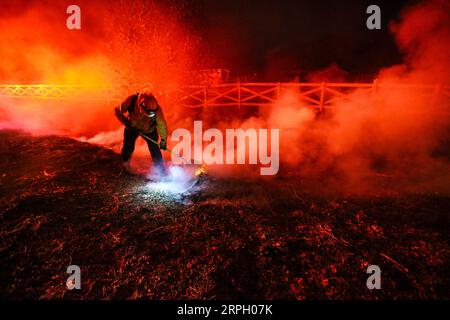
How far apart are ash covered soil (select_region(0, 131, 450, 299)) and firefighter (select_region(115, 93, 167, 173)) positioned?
787mm

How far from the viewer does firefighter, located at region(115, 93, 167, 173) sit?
526cm

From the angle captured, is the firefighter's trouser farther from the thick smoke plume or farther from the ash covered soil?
the thick smoke plume

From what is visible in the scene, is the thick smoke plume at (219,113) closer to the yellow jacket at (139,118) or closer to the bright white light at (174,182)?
the bright white light at (174,182)

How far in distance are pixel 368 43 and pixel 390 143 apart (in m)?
22.8

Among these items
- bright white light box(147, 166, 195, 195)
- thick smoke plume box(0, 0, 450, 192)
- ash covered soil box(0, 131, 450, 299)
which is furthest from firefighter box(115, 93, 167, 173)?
thick smoke plume box(0, 0, 450, 192)

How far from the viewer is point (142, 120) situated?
5.44 metres

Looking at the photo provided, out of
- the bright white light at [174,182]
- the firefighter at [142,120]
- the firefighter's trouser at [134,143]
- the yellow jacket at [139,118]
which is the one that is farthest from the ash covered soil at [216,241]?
the yellow jacket at [139,118]

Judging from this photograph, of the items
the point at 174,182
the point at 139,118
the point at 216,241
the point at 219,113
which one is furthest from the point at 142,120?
the point at 219,113

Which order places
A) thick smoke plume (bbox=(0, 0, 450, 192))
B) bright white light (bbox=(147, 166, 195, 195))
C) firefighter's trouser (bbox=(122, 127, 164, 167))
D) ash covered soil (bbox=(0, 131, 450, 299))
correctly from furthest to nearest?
1. thick smoke plume (bbox=(0, 0, 450, 192))
2. firefighter's trouser (bbox=(122, 127, 164, 167))
3. bright white light (bbox=(147, 166, 195, 195))
4. ash covered soil (bbox=(0, 131, 450, 299))

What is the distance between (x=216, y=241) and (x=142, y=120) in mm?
3166

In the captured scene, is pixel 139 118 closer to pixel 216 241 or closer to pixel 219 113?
pixel 216 241

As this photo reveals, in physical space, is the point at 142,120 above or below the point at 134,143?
above

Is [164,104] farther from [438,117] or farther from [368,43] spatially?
[368,43]

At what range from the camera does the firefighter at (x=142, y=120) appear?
17.3 feet
